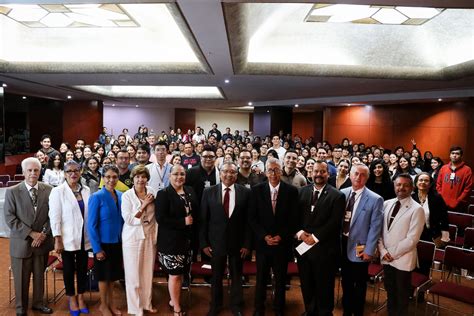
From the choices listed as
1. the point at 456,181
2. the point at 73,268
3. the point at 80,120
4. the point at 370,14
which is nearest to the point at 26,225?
the point at 73,268

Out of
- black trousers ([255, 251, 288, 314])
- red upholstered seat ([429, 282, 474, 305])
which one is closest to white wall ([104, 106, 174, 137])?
black trousers ([255, 251, 288, 314])

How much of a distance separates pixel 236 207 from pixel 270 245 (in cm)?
48

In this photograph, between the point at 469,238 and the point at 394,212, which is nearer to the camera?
the point at 394,212

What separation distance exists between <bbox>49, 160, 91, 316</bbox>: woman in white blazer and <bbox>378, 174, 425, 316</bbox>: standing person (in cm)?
283

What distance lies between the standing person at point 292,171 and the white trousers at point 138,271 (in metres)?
1.94

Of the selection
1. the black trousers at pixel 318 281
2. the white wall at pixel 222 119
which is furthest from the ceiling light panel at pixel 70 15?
the white wall at pixel 222 119

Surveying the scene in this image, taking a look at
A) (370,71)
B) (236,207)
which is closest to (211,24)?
(236,207)

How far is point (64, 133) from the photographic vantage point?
1508 cm

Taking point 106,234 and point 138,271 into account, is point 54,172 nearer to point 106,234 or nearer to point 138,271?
point 106,234

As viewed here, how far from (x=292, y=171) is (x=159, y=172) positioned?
1755 mm

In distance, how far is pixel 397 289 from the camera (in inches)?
126

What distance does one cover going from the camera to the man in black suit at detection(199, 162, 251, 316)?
341 cm

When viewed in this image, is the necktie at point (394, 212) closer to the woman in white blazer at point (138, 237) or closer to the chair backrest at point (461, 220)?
the woman in white blazer at point (138, 237)

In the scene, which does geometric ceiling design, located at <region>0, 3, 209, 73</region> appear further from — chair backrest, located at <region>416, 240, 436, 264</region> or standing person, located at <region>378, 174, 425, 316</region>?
chair backrest, located at <region>416, 240, 436, 264</region>
